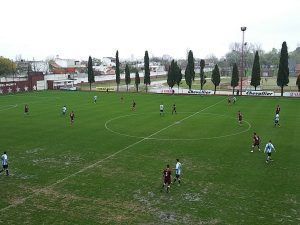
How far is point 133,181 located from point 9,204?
7.68 metres

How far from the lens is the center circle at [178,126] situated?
36.4 metres

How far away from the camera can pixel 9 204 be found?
65.2ft

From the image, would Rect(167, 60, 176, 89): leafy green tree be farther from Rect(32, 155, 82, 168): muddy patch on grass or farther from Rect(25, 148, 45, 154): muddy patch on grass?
Rect(32, 155, 82, 168): muddy patch on grass

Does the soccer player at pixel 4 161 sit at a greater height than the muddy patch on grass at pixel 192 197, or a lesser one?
greater

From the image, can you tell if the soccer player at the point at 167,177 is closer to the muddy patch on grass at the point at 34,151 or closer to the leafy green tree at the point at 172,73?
the muddy patch on grass at the point at 34,151

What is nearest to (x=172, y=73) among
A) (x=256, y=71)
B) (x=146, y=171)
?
(x=256, y=71)

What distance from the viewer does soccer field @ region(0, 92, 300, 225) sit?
18469 millimetres

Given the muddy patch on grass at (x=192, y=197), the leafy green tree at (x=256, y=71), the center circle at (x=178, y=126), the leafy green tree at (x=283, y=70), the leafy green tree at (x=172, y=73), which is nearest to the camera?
the muddy patch on grass at (x=192, y=197)

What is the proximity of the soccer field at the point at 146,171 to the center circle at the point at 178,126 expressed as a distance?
114mm

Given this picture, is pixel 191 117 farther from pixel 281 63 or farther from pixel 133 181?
pixel 281 63

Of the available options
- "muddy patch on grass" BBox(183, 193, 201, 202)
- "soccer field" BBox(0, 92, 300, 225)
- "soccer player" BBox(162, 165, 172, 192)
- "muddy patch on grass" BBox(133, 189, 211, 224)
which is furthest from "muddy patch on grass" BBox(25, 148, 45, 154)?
"muddy patch on grass" BBox(183, 193, 201, 202)

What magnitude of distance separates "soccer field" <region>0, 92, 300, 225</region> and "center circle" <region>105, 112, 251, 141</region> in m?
0.11

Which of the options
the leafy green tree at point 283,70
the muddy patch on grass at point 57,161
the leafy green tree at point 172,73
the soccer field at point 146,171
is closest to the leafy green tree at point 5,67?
the leafy green tree at point 172,73

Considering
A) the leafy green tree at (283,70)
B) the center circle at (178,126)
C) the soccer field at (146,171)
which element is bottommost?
the soccer field at (146,171)
